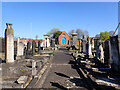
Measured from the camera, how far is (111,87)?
4562 mm

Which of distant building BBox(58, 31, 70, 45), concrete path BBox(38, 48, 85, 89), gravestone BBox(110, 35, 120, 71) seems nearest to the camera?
concrete path BBox(38, 48, 85, 89)

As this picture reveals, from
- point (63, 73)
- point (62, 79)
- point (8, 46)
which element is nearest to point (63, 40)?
point (8, 46)

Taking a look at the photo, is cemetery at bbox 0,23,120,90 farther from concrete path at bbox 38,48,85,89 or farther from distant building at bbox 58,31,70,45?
distant building at bbox 58,31,70,45

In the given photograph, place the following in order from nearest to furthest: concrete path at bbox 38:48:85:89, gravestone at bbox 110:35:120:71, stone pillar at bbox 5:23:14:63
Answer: concrete path at bbox 38:48:85:89
gravestone at bbox 110:35:120:71
stone pillar at bbox 5:23:14:63

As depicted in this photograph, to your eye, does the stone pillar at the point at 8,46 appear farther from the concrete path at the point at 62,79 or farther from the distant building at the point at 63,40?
the distant building at the point at 63,40

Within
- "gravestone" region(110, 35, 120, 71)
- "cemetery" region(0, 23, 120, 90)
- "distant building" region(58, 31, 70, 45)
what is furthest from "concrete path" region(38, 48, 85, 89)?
"distant building" region(58, 31, 70, 45)

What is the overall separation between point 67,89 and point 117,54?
182 inches

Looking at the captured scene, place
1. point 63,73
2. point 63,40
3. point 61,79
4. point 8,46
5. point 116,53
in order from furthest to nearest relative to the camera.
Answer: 1. point 63,40
2. point 8,46
3. point 63,73
4. point 116,53
5. point 61,79

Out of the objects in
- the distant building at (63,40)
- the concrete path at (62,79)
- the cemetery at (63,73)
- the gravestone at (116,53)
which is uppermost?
the distant building at (63,40)

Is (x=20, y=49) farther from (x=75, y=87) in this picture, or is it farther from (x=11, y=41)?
(x=75, y=87)

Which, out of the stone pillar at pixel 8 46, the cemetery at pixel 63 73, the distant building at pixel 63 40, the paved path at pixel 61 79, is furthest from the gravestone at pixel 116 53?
the distant building at pixel 63 40

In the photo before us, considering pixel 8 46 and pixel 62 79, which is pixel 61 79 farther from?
pixel 8 46

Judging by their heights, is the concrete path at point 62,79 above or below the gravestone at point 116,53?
below

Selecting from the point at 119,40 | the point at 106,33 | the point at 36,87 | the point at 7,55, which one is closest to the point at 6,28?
the point at 7,55
